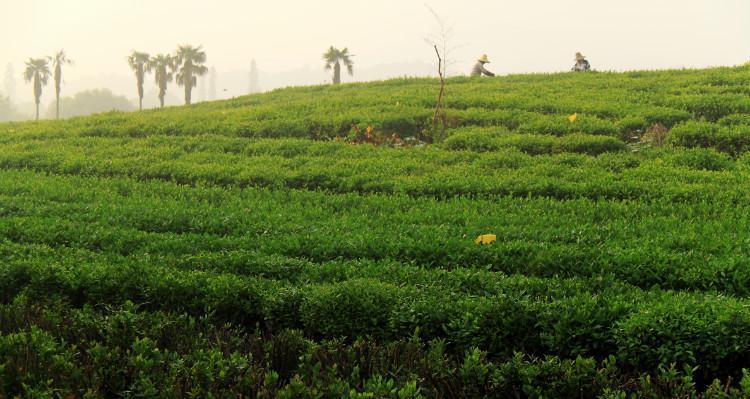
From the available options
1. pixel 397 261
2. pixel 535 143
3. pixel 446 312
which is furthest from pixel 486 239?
pixel 535 143

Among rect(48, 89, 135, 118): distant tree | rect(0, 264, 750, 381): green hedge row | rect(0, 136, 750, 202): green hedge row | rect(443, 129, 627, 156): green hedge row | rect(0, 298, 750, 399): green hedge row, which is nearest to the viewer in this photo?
rect(0, 298, 750, 399): green hedge row

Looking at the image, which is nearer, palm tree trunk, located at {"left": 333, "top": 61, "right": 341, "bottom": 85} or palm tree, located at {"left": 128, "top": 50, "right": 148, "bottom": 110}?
palm tree trunk, located at {"left": 333, "top": 61, "right": 341, "bottom": 85}

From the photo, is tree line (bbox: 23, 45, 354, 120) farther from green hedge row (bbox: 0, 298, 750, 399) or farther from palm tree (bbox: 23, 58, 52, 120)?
green hedge row (bbox: 0, 298, 750, 399)

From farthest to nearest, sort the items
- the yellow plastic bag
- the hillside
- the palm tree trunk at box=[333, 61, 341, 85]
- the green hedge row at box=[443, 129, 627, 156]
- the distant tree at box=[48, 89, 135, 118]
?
the distant tree at box=[48, 89, 135, 118] < the palm tree trunk at box=[333, 61, 341, 85] < the green hedge row at box=[443, 129, 627, 156] < the yellow plastic bag < the hillside

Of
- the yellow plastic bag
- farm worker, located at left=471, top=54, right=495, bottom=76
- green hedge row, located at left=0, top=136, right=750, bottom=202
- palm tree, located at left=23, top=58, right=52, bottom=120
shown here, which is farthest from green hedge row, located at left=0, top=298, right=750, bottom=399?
palm tree, located at left=23, top=58, right=52, bottom=120

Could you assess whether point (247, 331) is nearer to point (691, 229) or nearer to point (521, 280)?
point (521, 280)

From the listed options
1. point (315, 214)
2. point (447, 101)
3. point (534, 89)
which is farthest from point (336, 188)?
point (534, 89)

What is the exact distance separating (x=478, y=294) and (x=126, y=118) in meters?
17.3

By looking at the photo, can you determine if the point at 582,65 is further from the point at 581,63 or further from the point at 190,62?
the point at 190,62

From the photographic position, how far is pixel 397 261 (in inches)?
293

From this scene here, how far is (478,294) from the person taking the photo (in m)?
6.32

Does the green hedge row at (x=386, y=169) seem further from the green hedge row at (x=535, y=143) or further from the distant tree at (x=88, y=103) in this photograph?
the distant tree at (x=88, y=103)

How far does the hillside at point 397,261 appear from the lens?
4746 mm

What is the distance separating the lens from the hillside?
4.75m
